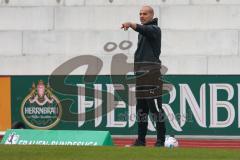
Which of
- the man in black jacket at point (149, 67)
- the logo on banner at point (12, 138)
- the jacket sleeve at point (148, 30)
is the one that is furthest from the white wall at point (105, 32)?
the jacket sleeve at point (148, 30)

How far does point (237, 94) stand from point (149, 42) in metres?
4.60

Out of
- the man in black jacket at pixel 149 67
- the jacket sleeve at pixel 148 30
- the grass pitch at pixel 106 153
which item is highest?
the jacket sleeve at pixel 148 30

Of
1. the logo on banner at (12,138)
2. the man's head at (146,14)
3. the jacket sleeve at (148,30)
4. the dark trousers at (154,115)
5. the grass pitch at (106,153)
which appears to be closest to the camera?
the grass pitch at (106,153)

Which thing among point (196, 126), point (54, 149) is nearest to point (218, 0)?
point (196, 126)

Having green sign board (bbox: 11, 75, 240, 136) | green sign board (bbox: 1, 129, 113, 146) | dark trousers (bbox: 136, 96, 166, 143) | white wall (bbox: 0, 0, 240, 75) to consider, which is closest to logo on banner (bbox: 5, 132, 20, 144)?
green sign board (bbox: 1, 129, 113, 146)

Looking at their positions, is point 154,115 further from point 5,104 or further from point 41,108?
point 5,104

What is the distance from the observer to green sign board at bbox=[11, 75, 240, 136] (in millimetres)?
12742

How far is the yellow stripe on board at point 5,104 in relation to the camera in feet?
43.8

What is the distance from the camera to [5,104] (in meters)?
13.4

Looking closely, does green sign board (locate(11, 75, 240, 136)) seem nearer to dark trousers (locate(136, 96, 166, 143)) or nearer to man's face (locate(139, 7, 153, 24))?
dark trousers (locate(136, 96, 166, 143))

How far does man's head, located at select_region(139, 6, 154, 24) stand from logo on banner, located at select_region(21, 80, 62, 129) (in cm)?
506

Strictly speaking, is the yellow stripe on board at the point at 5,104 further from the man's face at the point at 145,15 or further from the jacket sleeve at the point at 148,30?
the jacket sleeve at the point at 148,30

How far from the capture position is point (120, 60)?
1343 cm

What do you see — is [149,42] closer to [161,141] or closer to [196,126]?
[161,141]
